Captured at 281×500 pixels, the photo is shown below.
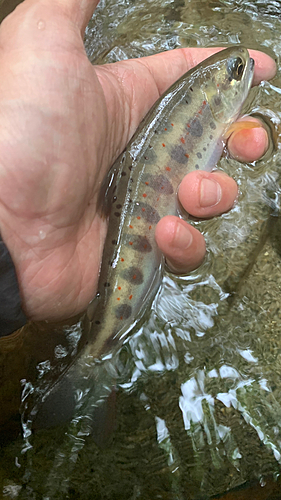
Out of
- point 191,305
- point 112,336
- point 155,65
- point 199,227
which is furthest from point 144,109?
point 112,336

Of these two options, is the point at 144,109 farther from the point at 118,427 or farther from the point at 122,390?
the point at 118,427

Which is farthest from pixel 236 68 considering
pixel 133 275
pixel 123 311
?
pixel 123 311

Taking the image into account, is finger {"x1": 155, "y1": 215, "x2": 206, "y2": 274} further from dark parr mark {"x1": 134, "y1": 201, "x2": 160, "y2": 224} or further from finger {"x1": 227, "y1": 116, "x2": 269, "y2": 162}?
finger {"x1": 227, "y1": 116, "x2": 269, "y2": 162}

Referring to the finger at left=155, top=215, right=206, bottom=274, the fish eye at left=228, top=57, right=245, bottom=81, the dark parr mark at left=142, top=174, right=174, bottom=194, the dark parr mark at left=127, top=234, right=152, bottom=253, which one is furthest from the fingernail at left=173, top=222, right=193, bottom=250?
the fish eye at left=228, top=57, right=245, bottom=81

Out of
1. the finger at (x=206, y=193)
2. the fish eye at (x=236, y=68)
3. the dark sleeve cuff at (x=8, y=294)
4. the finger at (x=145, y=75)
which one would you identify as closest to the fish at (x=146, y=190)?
the fish eye at (x=236, y=68)

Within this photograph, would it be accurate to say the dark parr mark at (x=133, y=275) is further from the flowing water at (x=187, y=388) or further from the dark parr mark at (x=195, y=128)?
the dark parr mark at (x=195, y=128)

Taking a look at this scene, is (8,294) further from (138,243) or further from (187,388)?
(187,388)

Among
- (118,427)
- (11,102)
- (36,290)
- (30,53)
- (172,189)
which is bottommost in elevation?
(118,427)
